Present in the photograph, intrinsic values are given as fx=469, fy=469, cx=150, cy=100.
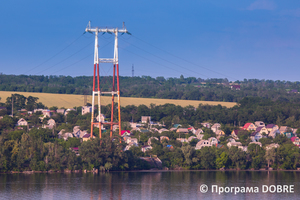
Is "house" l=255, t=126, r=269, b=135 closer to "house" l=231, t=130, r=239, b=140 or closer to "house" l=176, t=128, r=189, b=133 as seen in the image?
"house" l=231, t=130, r=239, b=140

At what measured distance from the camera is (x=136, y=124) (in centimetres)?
7869

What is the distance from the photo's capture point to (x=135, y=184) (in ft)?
134

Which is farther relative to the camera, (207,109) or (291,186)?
(207,109)

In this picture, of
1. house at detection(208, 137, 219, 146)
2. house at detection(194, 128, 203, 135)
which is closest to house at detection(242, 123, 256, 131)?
house at detection(194, 128, 203, 135)

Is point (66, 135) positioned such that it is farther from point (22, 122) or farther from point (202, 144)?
point (202, 144)

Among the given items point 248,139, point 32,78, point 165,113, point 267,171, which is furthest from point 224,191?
point 32,78

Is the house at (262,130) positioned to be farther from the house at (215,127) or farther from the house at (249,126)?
the house at (215,127)

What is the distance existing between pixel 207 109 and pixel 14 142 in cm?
5691

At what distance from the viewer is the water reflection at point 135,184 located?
3612cm

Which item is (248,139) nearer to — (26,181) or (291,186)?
(291,186)

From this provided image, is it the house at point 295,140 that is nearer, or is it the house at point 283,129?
the house at point 295,140

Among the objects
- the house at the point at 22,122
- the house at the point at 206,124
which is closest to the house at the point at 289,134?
the house at the point at 206,124

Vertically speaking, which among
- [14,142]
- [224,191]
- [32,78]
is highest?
[32,78]

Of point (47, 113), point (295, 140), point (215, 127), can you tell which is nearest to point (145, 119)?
point (215, 127)
